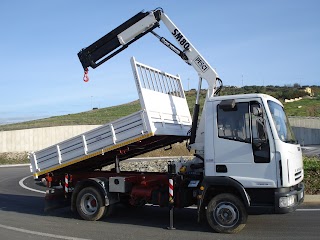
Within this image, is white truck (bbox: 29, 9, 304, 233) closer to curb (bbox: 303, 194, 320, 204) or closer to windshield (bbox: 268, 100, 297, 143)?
windshield (bbox: 268, 100, 297, 143)

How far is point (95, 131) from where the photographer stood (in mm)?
9656

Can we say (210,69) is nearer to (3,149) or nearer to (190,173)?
(190,173)

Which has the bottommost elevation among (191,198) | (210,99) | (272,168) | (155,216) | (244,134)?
(155,216)

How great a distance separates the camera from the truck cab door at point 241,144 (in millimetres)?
7742

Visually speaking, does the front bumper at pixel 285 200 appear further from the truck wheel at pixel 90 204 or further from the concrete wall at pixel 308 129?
the concrete wall at pixel 308 129

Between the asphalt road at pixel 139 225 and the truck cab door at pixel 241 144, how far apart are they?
1.15m

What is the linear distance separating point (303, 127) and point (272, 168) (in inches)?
1592

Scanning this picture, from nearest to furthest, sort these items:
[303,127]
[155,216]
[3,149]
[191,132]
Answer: [191,132] → [155,216] → [3,149] → [303,127]

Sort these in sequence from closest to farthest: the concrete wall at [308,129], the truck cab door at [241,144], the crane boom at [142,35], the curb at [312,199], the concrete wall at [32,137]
→ the truck cab door at [241,144]
the crane boom at [142,35]
the curb at [312,199]
the concrete wall at [32,137]
the concrete wall at [308,129]

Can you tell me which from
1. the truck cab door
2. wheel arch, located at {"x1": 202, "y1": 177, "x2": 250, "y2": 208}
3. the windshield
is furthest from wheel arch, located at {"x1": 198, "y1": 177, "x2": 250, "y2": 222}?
the windshield

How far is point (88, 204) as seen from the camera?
9898 millimetres

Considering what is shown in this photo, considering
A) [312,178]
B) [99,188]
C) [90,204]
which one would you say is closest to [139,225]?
[99,188]

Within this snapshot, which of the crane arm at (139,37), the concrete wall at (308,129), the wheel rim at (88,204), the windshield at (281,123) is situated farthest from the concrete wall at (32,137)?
the windshield at (281,123)

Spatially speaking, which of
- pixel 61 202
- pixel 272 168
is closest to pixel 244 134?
pixel 272 168
